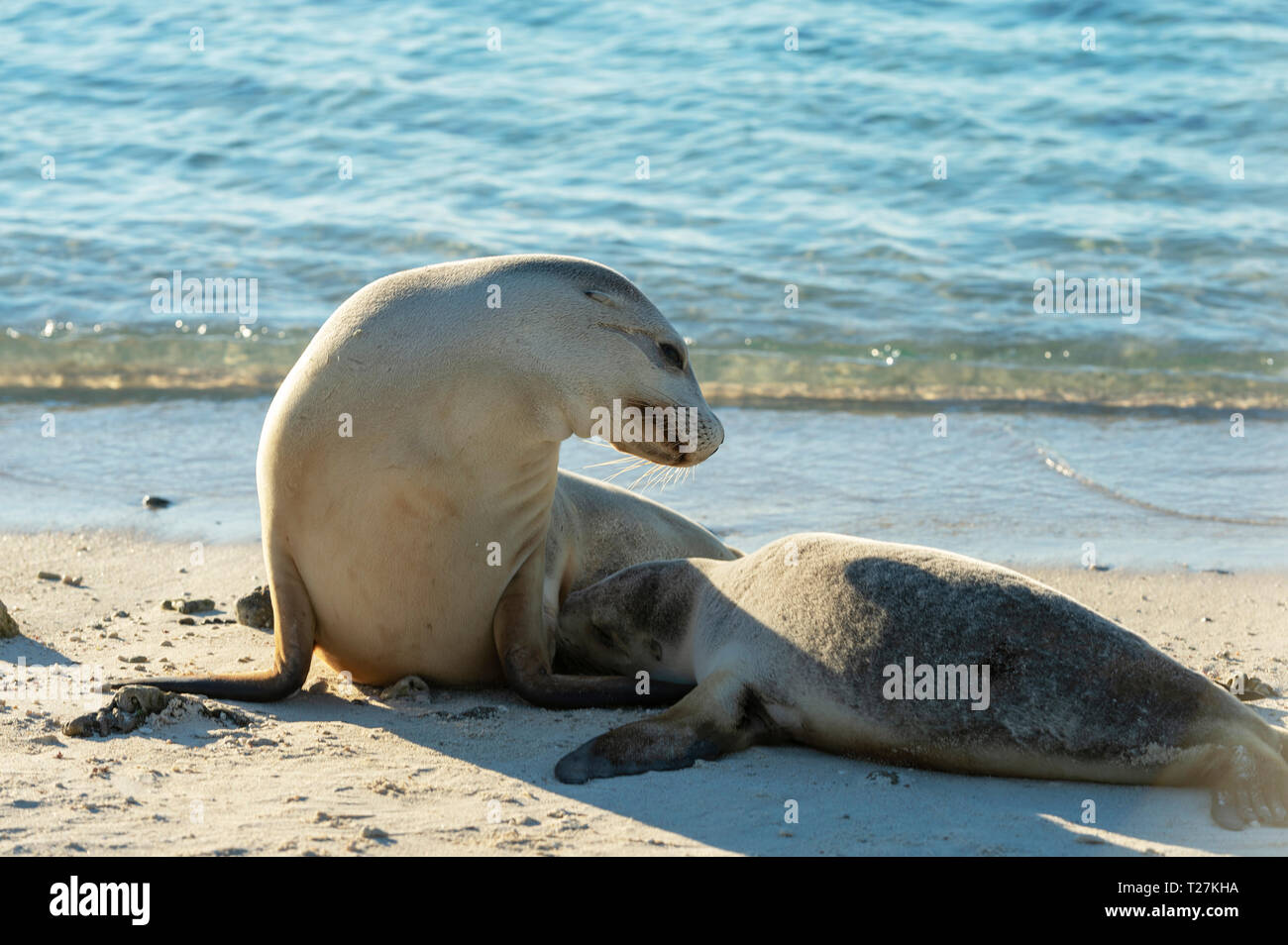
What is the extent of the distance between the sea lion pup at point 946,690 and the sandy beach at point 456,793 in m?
0.09

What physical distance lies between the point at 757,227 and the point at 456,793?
446 inches

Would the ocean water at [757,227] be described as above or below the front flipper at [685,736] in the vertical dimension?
above

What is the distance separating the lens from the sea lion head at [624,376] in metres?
5.19

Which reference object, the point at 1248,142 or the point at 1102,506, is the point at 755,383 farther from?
the point at 1248,142

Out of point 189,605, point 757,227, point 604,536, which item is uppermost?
point 757,227

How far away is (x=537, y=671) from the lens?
5.51 m

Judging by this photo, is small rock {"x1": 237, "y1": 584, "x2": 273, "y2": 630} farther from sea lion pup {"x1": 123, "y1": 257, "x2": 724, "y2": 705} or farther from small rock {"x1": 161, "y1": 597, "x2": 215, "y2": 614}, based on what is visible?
sea lion pup {"x1": 123, "y1": 257, "x2": 724, "y2": 705}

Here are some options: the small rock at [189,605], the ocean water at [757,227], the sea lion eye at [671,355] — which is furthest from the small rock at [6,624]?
the sea lion eye at [671,355]

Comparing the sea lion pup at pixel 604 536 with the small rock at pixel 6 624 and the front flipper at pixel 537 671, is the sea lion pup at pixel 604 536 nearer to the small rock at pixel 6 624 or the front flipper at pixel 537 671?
the front flipper at pixel 537 671

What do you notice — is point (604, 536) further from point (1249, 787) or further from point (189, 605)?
point (1249, 787)

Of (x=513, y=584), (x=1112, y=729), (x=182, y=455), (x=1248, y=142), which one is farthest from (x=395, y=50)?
(x=1112, y=729)

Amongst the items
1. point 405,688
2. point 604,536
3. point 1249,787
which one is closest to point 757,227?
point 604,536
